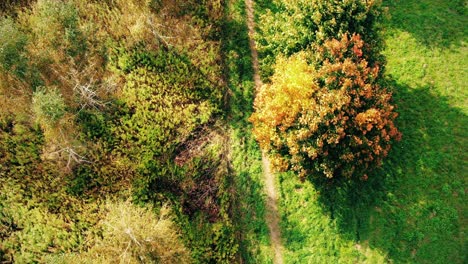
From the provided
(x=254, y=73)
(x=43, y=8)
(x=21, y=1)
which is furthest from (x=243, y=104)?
(x=21, y=1)

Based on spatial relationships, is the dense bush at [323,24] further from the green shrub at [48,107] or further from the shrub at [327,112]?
the green shrub at [48,107]

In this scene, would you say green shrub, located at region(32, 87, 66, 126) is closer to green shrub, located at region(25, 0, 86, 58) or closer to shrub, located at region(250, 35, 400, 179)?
green shrub, located at region(25, 0, 86, 58)

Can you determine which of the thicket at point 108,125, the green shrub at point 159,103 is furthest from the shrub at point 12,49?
the green shrub at point 159,103

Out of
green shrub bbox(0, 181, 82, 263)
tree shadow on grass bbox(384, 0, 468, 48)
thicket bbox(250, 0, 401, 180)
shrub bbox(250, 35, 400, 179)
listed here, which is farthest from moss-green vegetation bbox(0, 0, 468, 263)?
shrub bbox(250, 35, 400, 179)

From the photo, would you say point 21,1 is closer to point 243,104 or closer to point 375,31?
point 243,104

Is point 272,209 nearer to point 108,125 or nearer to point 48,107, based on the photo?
point 108,125
